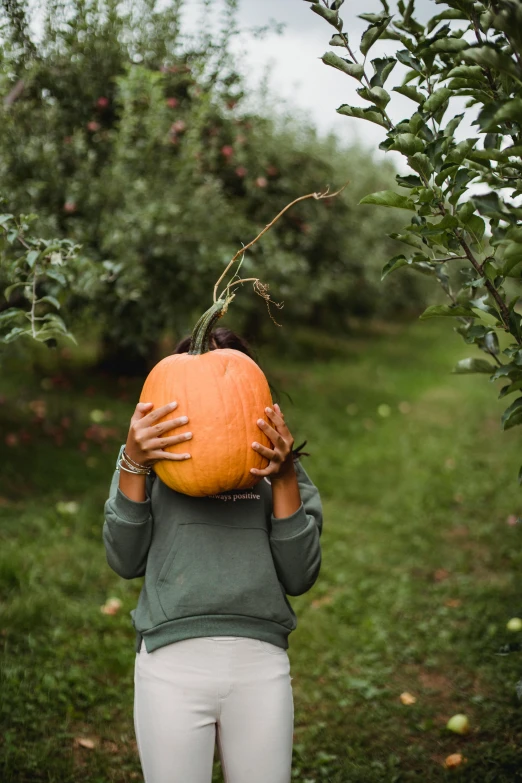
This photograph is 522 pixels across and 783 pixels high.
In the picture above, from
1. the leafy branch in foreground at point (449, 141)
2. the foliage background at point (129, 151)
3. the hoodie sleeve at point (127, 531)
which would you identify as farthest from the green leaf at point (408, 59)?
the foliage background at point (129, 151)

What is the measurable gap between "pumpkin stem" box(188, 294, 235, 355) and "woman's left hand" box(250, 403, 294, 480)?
295 mm

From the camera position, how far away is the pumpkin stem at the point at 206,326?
2.16 metres

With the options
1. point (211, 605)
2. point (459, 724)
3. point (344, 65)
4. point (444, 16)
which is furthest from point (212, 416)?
point (459, 724)

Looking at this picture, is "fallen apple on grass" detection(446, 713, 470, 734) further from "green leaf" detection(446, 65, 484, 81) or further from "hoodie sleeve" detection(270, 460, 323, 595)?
"green leaf" detection(446, 65, 484, 81)

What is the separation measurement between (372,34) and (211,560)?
1557 millimetres

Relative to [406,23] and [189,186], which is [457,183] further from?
[189,186]

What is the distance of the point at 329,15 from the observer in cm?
198

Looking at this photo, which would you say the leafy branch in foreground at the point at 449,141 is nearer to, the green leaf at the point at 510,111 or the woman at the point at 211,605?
the green leaf at the point at 510,111

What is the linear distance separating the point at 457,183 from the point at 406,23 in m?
0.48

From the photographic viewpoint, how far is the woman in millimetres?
2127

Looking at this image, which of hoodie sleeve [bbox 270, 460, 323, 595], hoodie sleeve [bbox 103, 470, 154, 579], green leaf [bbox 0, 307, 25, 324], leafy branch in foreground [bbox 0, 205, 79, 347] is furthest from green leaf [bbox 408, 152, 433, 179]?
green leaf [bbox 0, 307, 25, 324]

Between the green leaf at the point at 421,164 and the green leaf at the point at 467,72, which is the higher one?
the green leaf at the point at 467,72

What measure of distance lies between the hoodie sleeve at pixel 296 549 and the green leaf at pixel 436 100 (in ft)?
4.00

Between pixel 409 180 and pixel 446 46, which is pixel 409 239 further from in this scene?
pixel 446 46
